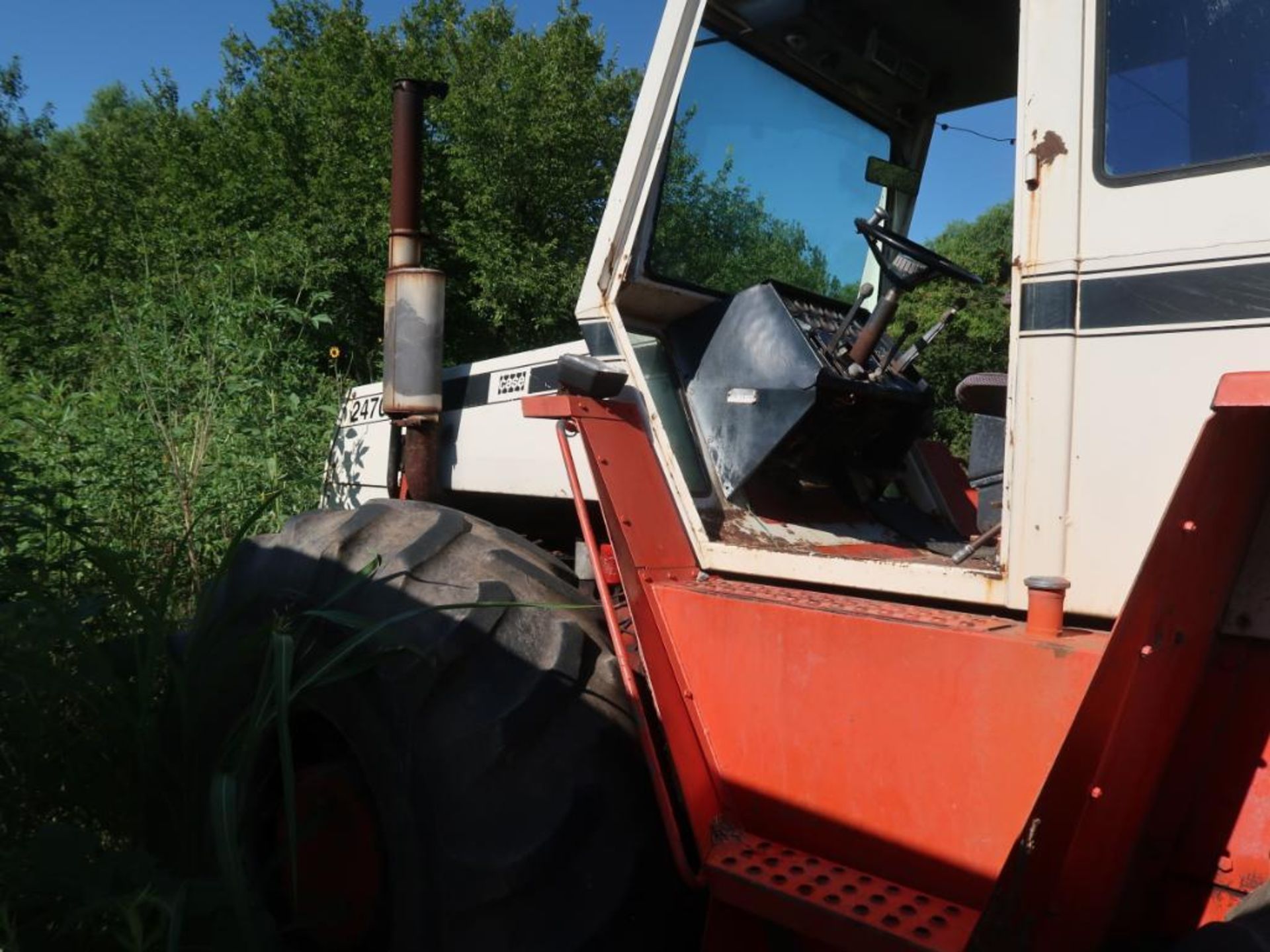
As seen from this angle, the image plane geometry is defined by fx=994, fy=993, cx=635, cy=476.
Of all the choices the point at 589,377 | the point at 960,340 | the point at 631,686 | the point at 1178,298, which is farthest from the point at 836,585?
the point at 960,340

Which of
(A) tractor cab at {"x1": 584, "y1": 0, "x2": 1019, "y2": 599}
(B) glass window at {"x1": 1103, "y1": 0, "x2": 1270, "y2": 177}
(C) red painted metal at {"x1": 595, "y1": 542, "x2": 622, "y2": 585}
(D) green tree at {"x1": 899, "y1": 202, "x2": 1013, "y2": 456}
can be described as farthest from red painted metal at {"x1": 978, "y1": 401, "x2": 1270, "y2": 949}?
(D) green tree at {"x1": 899, "y1": 202, "x2": 1013, "y2": 456}

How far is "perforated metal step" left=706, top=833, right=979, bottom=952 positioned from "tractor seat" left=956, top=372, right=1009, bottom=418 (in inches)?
55.2

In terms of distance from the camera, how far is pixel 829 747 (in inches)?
72.3

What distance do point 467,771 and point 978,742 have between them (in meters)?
0.99

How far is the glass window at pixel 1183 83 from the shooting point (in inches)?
62.4

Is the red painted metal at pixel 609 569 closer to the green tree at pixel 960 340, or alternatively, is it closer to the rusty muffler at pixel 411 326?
the rusty muffler at pixel 411 326

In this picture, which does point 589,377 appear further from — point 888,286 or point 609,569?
point 888,286

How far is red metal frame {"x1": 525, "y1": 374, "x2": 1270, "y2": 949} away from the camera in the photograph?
1520 mm

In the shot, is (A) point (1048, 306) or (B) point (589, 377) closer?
(A) point (1048, 306)

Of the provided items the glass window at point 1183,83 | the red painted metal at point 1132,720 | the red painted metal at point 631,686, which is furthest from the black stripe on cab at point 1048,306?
the red painted metal at point 631,686

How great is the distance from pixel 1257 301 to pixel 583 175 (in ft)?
51.7

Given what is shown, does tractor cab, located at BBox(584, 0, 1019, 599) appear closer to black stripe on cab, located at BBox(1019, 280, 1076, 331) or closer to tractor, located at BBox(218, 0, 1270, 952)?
tractor, located at BBox(218, 0, 1270, 952)

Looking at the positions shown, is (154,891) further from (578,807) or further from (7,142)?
(7,142)

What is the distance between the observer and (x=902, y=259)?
8.27ft
